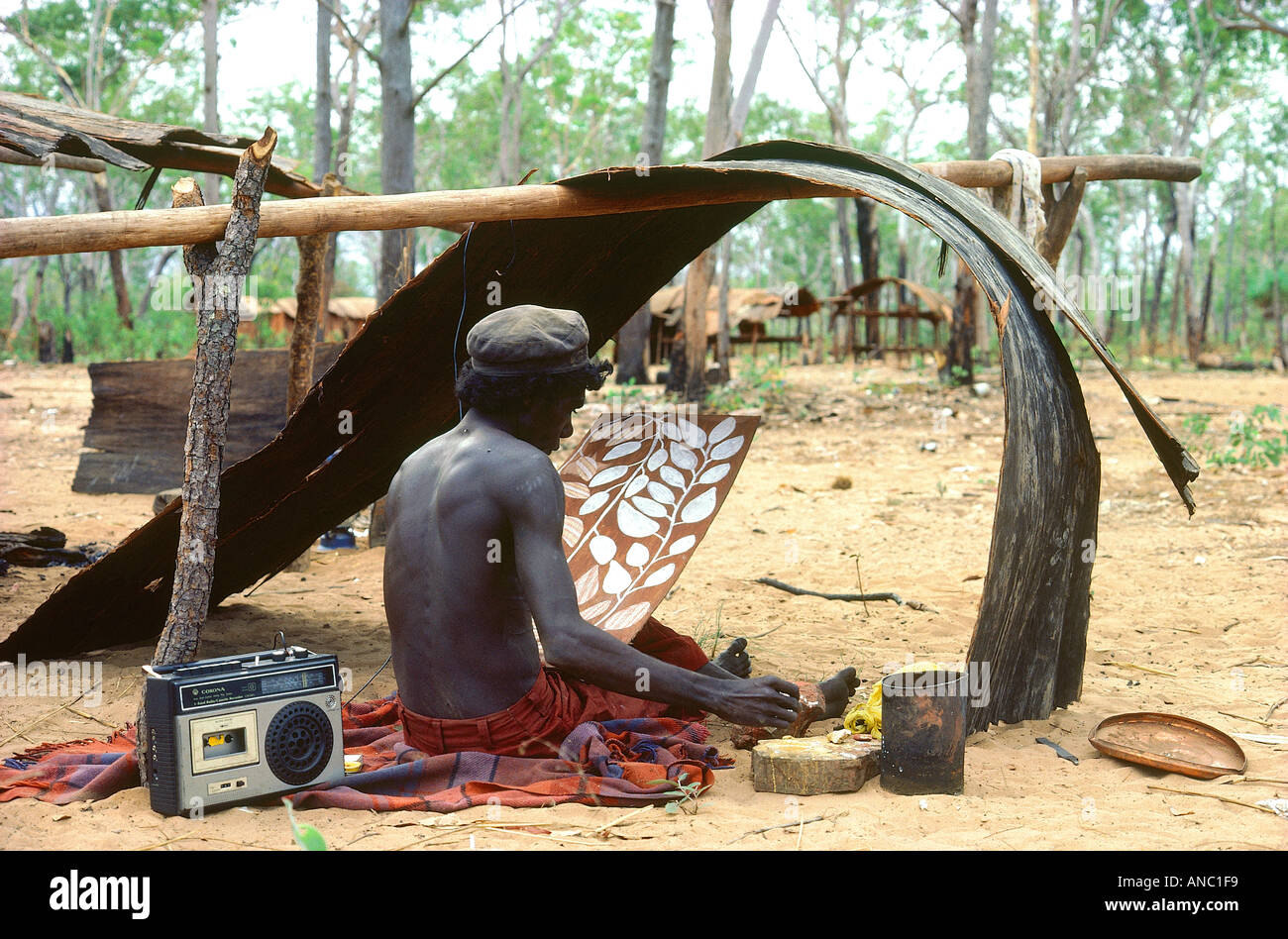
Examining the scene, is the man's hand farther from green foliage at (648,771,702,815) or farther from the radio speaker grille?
the radio speaker grille

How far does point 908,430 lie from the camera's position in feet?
36.2

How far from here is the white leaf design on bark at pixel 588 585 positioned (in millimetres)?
3875

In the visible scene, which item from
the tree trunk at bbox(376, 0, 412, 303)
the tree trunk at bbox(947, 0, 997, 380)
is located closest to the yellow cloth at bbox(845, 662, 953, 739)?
the tree trunk at bbox(376, 0, 412, 303)

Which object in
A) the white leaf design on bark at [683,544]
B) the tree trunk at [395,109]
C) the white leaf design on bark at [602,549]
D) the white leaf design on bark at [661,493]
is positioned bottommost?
the white leaf design on bark at [602,549]

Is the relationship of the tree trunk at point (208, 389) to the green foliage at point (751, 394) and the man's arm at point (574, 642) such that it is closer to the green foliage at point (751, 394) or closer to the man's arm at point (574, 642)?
the man's arm at point (574, 642)

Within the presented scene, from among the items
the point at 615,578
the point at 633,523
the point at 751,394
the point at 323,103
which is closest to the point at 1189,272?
the point at 751,394

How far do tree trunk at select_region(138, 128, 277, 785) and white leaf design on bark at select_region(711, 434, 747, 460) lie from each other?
1847 millimetres

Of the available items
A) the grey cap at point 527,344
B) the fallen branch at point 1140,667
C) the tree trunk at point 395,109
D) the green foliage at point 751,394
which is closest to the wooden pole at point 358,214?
the grey cap at point 527,344

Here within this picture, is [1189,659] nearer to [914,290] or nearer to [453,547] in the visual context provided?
[453,547]

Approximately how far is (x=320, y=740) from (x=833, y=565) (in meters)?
4.05

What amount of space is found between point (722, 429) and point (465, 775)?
1877mm

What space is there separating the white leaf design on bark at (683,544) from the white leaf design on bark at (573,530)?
411 millimetres

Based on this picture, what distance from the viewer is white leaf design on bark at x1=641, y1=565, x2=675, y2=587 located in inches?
148

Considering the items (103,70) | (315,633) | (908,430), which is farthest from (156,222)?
(103,70)
